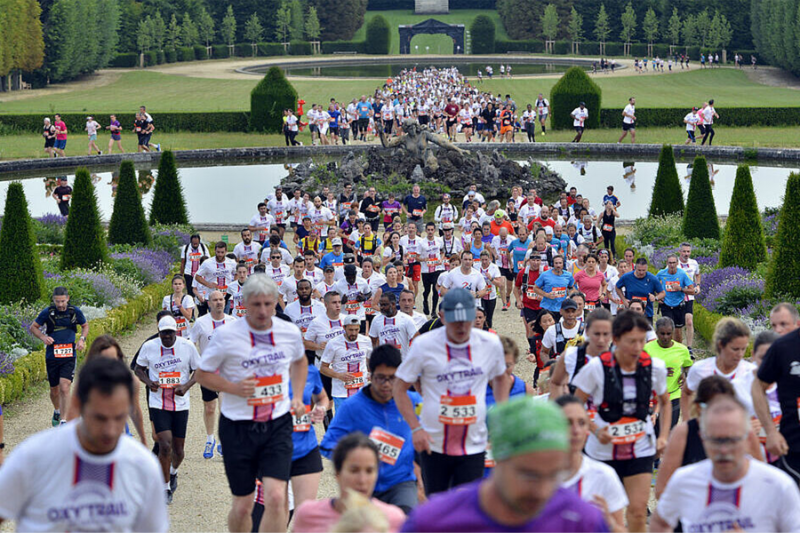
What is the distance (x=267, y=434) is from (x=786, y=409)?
136 inches

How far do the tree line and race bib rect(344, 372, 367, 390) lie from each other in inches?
3082

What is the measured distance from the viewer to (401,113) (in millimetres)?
47125

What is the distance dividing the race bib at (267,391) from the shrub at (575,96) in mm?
40631

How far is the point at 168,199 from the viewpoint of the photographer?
2488 cm

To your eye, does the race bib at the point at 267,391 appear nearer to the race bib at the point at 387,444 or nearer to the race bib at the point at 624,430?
the race bib at the point at 387,444

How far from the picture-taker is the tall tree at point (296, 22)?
10600cm

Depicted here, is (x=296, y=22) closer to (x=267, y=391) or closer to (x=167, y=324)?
(x=167, y=324)

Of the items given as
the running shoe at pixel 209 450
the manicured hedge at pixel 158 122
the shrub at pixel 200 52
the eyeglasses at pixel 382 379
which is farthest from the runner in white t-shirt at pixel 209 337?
the shrub at pixel 200 52

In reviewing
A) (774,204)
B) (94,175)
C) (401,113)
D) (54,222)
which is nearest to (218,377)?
(54,222)

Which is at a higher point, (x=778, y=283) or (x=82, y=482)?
(x=82, y=482)

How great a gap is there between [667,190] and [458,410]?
19294mm

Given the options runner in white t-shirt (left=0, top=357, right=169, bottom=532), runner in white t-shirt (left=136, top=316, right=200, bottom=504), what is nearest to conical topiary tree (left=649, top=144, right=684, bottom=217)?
runner in white t-shirt (left=136, top=316, right=200, bottom=504)

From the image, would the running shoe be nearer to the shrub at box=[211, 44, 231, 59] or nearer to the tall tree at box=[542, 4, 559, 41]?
the shrub at box=[211, 44, 231, 59]

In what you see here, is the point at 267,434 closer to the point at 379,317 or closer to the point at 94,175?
the point at 379,317
